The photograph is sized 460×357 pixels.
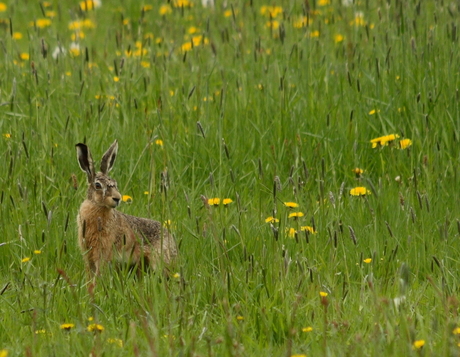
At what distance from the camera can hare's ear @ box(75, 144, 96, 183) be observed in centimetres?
507

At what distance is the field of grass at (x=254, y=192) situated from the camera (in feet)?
12.7

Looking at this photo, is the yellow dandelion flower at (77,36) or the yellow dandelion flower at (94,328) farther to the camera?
the yellow dandelion flower at (77,36)

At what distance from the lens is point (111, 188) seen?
5070 millimetres

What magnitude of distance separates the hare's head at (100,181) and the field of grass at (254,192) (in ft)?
0.47

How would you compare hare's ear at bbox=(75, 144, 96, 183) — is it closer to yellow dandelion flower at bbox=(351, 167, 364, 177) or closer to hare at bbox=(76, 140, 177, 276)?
hare at bbox=(76, 140, 177, 276)

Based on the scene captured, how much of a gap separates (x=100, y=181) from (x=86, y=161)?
145 mm

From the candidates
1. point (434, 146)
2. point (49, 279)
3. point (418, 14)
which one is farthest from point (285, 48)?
point (49, 279)

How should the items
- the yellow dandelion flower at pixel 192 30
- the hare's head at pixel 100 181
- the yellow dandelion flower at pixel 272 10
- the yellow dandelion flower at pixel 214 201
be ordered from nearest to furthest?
the hare's head at pixel 100 181
the yellow dandelion flower at pixel 214 201
the yellow dandelion flower at pixel 272 10
the yellow dandelion flower at pixel 192 30

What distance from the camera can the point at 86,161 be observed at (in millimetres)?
5152

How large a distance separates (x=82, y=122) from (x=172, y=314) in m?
2.53

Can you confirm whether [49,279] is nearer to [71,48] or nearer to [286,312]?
[286,312]

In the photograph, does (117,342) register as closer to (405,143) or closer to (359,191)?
(359,191)

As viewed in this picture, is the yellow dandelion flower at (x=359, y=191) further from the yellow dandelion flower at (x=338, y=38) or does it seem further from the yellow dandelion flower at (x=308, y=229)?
the yellow dandelion flower at (x=338, y=38)

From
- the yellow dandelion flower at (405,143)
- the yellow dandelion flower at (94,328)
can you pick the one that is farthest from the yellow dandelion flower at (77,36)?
the yellow dandelion flower at (94,328)
